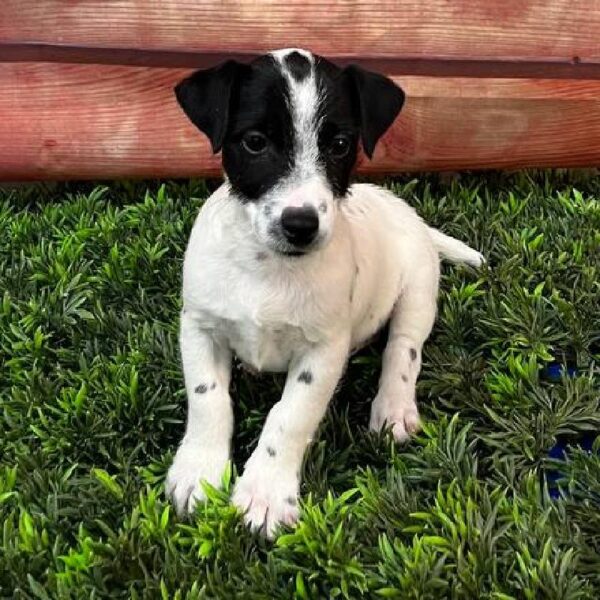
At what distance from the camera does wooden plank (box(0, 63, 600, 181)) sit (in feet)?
14.5

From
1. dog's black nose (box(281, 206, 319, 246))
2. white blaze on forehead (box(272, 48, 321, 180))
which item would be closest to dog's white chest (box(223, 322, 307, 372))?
dog's black nose (box(281, 206, 319, 246))

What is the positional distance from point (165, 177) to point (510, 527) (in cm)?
273

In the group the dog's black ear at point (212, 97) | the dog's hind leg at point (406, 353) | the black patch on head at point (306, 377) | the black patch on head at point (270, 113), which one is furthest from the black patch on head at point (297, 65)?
the dog's hind leg at point (406, 353)

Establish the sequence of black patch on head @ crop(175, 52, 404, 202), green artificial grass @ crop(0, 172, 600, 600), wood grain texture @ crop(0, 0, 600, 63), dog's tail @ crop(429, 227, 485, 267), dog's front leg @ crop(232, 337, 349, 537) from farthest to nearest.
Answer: wood grain texture @ crop(0, 0, 600, 63) < dog's tail @ crop(429, 227, 485, 267) < dog's front leg @ crop(232, 337, 349, 537) < black patch on head @ crop(175, 52, 404, 202) < green artificial grass @ crop(0, 172, 600, 600)

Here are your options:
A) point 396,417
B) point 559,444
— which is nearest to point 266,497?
point 396,417

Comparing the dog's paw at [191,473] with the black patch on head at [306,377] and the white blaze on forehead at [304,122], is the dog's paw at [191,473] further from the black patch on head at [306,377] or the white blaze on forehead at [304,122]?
the white blaze on forehead at [304,122]

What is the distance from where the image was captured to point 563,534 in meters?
2.52

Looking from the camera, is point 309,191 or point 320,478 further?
point 320,478

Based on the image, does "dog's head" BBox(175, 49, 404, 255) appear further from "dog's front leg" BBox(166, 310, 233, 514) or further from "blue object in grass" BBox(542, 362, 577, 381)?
"blue object in grass" BBox(542, 362, 577, 381)

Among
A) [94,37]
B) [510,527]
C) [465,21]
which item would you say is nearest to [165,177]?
[94,37]

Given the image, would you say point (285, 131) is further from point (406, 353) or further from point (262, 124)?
point (406, 353)

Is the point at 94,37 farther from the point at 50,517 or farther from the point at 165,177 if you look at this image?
the point at 50,517

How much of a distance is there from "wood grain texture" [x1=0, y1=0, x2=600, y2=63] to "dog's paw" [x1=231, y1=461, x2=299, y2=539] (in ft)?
7.87

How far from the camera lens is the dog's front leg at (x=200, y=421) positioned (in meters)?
2.75
